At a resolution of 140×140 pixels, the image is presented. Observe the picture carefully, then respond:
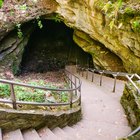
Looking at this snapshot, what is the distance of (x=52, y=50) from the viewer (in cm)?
1792

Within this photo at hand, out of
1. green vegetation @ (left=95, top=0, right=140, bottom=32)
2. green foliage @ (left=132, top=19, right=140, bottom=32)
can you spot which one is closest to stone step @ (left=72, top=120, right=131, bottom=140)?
green foliage @ (left=132, top=19, right=140, bottom=32)

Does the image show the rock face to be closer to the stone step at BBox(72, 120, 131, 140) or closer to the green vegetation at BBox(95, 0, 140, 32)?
the green vegetation at BBox(95, 0, 140, 32)

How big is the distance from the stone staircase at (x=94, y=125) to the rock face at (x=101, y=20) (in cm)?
278

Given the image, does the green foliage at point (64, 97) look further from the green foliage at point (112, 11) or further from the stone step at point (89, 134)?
the green foliage at point (112, 11)

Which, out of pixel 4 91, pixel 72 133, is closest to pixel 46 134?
pixel 72 133

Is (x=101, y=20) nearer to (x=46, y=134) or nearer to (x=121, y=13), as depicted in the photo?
(x=121, y=13)

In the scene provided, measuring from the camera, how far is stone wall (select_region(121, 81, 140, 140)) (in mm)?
6025

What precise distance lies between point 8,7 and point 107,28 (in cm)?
534

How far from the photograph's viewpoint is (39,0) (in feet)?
41.4

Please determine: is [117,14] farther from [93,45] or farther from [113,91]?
[93,45]

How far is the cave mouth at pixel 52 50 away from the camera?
1719 cm

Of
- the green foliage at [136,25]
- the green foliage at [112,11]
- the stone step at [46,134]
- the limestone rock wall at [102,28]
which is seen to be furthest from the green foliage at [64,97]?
the green foliage at [136,25]

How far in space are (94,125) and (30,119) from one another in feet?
8.10

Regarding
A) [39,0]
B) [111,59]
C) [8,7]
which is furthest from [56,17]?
Result: [111,59]
